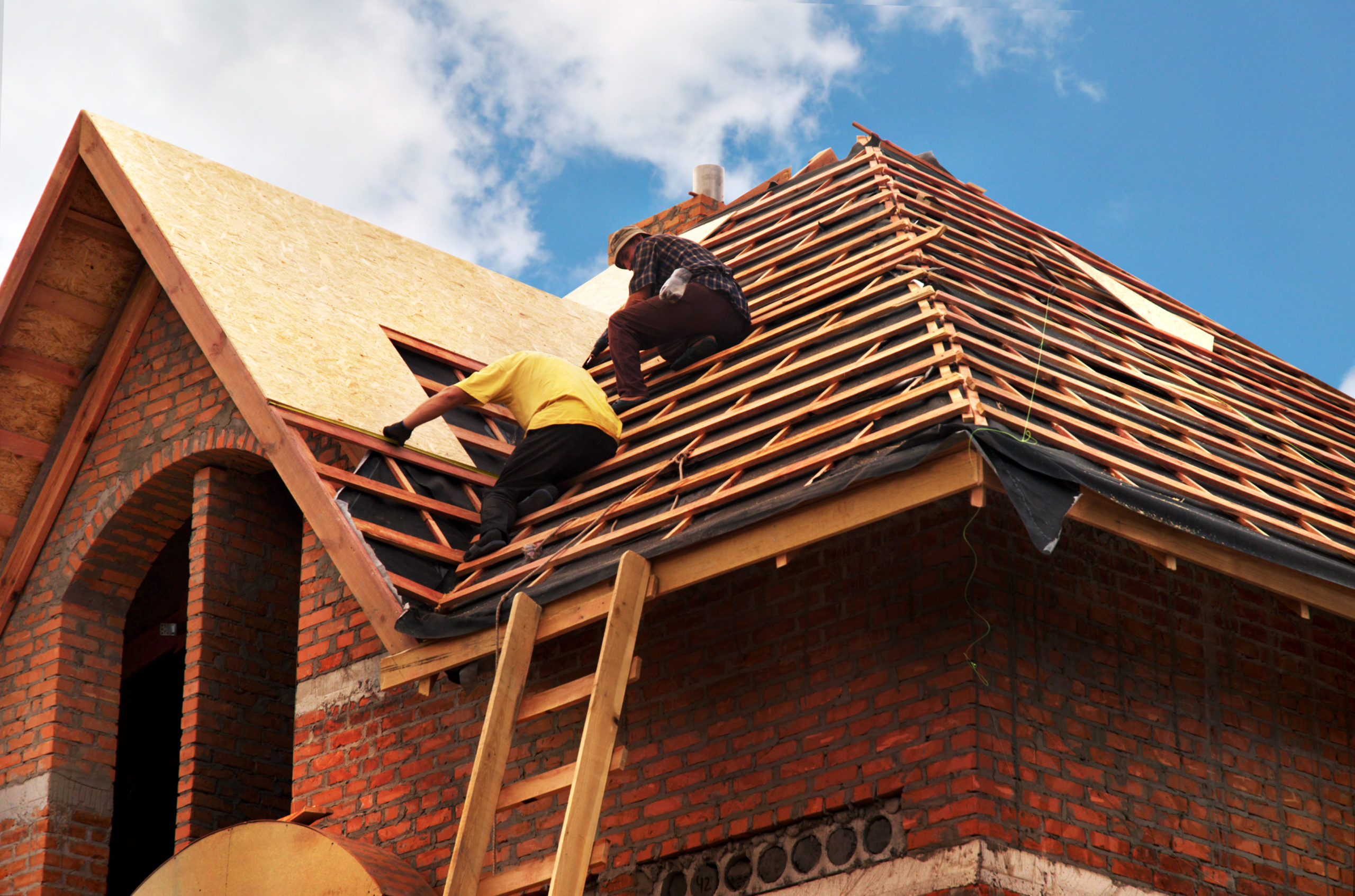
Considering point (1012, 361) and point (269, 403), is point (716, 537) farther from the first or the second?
point (269, 403)

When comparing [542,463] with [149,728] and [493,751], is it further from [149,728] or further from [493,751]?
[149,728]

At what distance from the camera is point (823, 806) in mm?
5801

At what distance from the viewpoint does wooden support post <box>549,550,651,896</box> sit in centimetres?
546

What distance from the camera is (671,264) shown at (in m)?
8.38

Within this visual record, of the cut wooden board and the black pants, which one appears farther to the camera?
the cut wooden board

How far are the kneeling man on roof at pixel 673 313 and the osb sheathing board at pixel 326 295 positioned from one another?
1.10m

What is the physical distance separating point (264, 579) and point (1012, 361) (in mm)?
4900

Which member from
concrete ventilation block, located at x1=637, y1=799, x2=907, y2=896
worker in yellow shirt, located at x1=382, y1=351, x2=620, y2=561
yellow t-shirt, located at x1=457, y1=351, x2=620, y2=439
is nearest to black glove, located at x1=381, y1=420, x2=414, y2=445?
worker in yellow shirt, located at x1=382, y1=351, x2=620, y2=561

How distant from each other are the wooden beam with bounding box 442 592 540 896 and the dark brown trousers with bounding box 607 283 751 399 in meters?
2.11

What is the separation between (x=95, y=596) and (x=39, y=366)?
1.66 meters

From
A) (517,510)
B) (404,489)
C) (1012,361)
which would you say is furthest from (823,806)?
(404,489)

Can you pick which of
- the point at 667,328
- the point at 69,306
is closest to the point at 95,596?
the point at 69,306

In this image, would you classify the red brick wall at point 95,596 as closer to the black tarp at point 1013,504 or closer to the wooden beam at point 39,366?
the wooden beam at point 39,366

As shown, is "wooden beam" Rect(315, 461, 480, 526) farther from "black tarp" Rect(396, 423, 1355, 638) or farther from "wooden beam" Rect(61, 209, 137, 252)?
"wooden beam" Rect(61, 209, 137, 252)
